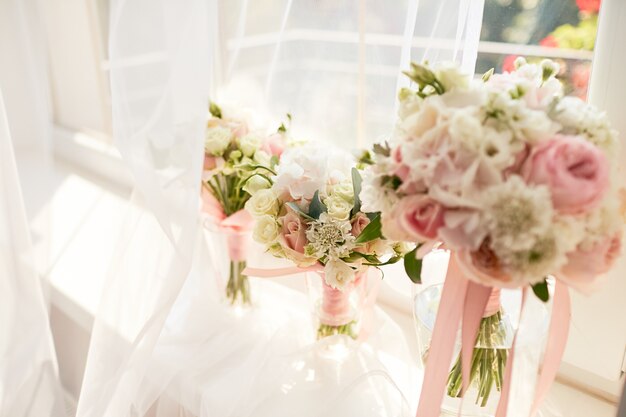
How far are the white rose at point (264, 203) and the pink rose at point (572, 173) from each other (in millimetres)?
392

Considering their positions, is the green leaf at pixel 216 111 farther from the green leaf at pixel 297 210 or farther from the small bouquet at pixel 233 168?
the green leaf at pixel 297 210

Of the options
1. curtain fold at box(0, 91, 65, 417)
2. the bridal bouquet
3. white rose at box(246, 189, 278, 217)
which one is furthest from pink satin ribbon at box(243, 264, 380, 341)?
curtain fold at box(0, 91, 65, 417)

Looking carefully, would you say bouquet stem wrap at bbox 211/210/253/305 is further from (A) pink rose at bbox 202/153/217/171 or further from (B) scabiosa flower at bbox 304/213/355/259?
(B) scabiosa flower at bbox 304/213/355/259

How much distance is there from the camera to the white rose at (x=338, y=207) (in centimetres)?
76

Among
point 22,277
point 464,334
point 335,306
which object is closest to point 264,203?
point 335,306

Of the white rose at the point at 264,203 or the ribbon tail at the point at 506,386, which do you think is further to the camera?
the white rose at the point at 264,203

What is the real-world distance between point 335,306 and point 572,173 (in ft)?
1.68

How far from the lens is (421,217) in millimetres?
541

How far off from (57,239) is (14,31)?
533mm

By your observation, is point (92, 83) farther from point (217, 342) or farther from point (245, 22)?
point (217, 342)

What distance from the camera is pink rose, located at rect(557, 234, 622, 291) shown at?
1.74ft

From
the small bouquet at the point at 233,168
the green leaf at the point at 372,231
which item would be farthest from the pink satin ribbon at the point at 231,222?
the green leaf at the point at 372,231

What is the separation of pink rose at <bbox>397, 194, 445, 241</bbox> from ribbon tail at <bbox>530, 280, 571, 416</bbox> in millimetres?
197

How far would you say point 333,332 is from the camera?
0.96 metres
